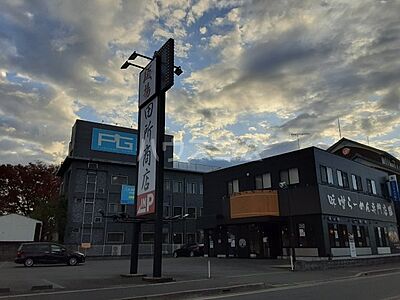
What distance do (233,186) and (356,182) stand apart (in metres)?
10.4

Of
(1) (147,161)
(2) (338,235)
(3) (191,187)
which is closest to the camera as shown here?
(1) (147,161)

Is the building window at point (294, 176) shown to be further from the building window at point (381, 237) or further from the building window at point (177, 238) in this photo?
the building window at point (177, 238)

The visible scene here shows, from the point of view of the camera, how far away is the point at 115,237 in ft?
136

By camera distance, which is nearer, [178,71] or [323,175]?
[178,71]

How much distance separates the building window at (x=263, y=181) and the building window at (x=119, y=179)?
2004 centimetres

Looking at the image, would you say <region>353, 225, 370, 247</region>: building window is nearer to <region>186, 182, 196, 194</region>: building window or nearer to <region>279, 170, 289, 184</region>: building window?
<region>279, 170, 289, 184</region>: building window

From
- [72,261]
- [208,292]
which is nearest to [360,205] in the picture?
[208,292]

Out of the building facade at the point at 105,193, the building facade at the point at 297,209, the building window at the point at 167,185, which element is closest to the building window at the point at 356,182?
the building facade at the point at 297,209

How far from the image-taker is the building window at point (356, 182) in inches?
1196

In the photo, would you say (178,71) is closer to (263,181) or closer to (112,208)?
(263,181)

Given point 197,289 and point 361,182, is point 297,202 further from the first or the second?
point 197,289

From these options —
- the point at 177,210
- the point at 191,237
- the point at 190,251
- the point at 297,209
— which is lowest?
the point at 190,251

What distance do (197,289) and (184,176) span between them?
37.5m

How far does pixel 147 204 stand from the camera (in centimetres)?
1541
